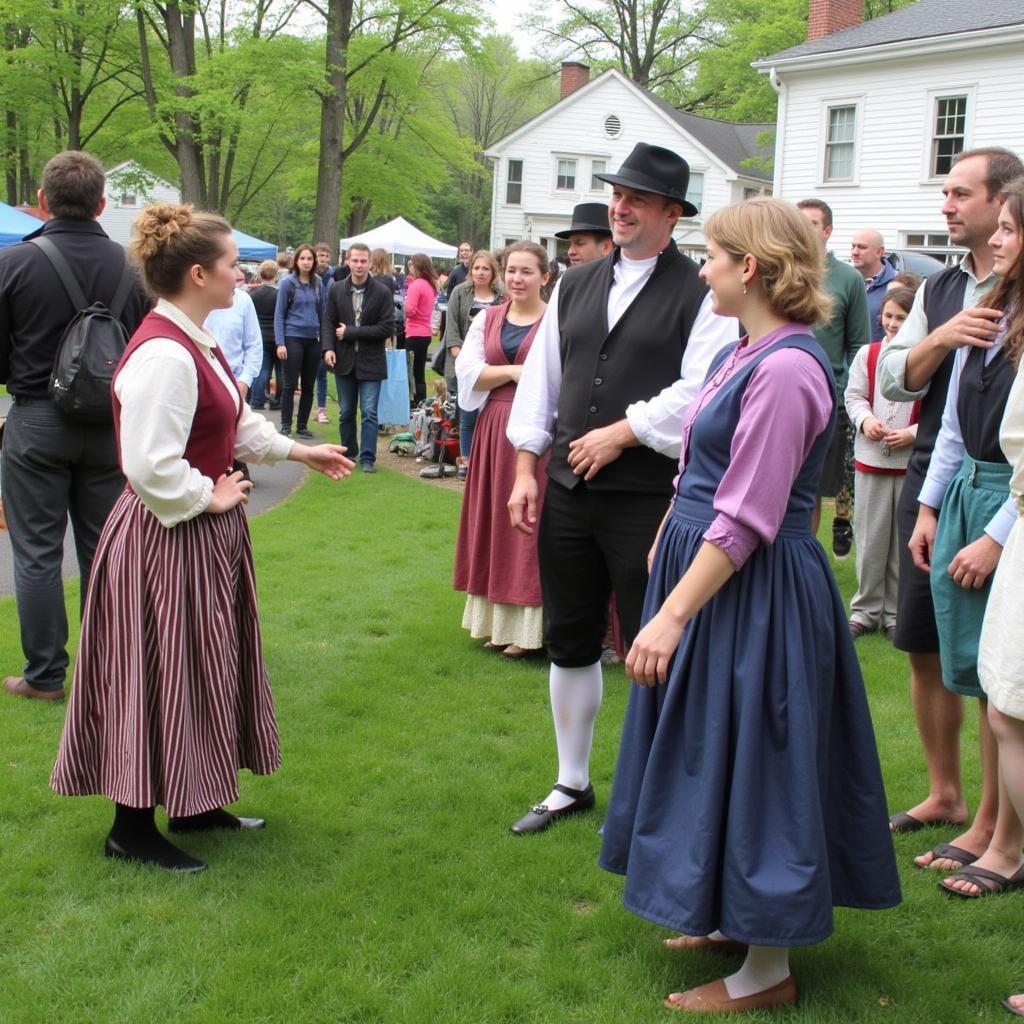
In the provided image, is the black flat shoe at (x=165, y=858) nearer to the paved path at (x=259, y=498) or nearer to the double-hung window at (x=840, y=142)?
the paved path at (x=259, y=498)

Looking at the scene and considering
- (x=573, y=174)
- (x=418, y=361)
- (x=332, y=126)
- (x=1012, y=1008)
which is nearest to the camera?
(x=1012, y=1008)

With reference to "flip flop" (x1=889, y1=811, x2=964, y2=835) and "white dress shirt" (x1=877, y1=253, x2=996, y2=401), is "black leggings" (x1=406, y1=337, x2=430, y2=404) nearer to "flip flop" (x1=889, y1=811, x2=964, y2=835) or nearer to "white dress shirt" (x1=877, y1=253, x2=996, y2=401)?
"white dress shirt" (x1=877, y1=253, x2=996, y2=401)

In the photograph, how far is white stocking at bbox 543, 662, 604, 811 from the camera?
4.45m

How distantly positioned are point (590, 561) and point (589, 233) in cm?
297

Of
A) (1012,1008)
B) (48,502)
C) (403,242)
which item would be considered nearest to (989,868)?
(1012,1008)

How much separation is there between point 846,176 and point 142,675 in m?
25.2

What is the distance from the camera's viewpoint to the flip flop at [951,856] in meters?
4.09

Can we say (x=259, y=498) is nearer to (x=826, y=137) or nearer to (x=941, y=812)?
(x=941, y=812)

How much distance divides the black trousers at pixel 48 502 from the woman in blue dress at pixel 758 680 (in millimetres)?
3150

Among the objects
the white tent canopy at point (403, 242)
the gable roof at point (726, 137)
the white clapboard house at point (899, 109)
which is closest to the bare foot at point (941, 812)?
the white clapboard house at point (899, 109)

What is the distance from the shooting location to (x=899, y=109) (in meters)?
25.1

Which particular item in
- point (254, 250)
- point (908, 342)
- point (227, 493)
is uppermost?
point (254, 250)

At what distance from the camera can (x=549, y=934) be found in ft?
12.0

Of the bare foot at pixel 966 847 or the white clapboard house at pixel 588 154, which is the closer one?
the bare foot at pixel 966 847
